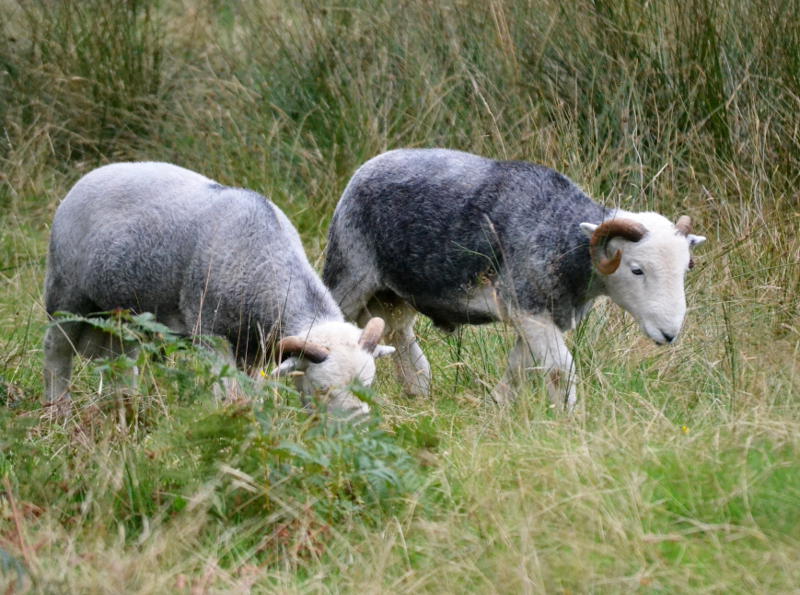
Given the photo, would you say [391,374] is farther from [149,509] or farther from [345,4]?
[345,4]

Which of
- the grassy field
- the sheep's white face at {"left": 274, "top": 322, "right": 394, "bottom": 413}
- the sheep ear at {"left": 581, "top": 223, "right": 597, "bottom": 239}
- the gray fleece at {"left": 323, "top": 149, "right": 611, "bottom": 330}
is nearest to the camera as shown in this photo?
the grassy field

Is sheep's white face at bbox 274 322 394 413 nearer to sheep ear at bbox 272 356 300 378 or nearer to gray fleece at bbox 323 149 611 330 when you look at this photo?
sheep ear at bbox 272 356 300 378

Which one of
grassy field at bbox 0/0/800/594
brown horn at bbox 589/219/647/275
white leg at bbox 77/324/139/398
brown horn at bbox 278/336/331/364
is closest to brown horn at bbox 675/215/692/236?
brown horn at bbox 589/219/647/275

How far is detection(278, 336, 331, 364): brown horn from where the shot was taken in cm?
504

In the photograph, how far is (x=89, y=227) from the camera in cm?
601

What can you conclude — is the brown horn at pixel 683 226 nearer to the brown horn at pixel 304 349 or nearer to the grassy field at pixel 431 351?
the grassy field at pixel 431 351

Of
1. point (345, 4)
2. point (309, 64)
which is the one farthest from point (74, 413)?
point (345, 4)

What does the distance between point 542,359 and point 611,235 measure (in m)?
0.61

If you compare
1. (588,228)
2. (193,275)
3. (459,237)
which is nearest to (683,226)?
(588,228)

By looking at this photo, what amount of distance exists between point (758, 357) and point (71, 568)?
113 inches

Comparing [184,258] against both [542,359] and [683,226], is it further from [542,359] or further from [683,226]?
[683,226]

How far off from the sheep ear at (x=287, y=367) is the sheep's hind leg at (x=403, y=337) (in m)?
1.07

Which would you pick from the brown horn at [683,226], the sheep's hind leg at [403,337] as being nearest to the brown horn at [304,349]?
the sheep's hind leg at [403,337]

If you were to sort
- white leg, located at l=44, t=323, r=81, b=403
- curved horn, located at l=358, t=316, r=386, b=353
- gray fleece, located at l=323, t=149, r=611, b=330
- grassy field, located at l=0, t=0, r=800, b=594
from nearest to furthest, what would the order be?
grassy field, located at l=0, t=0, r=800, b=594 → curved horn, located at l=358, t=316, r=386, b=353 → gray fleece, located at l=323, t=149, r=611, b=330 → white leg, located at l=44, t=323, r=81, b=403
